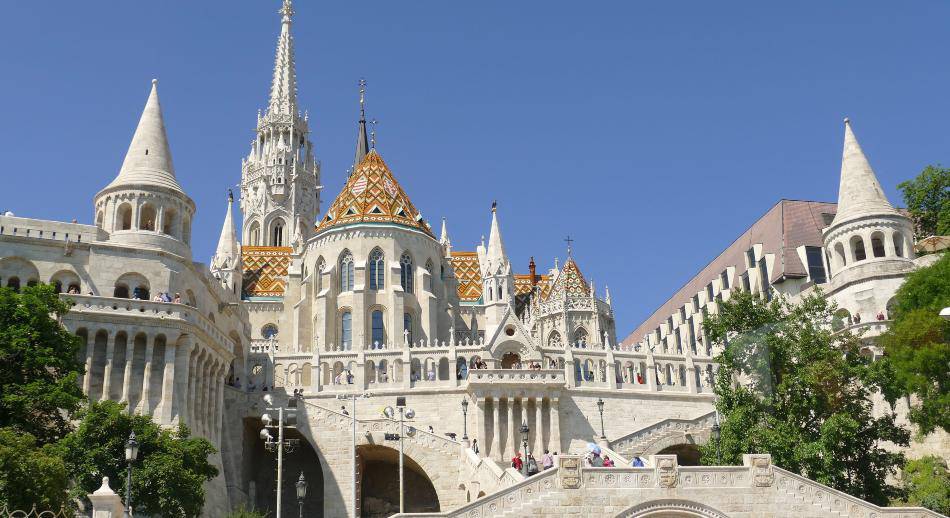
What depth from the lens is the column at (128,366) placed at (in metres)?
39.2

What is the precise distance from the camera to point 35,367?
111 feet

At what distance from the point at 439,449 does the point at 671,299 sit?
4457 centimetres

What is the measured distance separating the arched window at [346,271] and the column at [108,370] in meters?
22.2

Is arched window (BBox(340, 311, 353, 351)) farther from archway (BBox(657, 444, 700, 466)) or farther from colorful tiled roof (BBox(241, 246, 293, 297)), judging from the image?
archway (BBox(657, 444, 700, 466))

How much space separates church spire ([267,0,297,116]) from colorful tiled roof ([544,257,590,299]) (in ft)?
128

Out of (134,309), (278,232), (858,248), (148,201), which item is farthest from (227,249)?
(858,248)

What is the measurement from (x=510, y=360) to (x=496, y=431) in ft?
21.9

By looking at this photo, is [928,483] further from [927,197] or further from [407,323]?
[407,323]

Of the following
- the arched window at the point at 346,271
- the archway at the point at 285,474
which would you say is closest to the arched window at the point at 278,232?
the arched window at the point at 346,271

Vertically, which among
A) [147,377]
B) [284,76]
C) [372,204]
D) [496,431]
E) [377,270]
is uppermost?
[284,76]

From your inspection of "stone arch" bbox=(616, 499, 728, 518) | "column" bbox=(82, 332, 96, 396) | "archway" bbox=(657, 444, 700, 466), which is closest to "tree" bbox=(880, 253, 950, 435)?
"archway" bbox=(657, 444, 700, 466)

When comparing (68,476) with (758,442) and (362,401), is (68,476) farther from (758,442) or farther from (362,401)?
(758,442)

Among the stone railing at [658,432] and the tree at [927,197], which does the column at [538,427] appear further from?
the tree at [927,197]

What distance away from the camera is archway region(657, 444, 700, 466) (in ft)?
151
